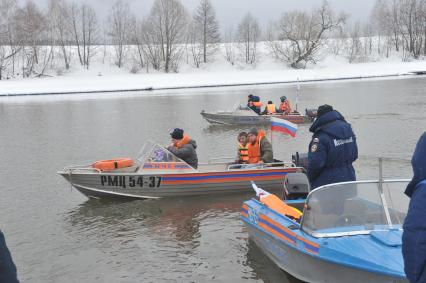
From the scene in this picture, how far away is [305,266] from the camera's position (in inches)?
241

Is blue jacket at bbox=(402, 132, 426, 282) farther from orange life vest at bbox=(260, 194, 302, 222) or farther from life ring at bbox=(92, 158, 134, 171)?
life ring at bbox=(92, 158, 134, 171)

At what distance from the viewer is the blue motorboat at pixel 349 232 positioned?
523 centimetres

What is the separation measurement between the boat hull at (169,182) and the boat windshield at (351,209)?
208 inches

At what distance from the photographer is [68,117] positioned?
30328mm

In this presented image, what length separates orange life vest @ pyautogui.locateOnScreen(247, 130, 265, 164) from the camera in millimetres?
11664

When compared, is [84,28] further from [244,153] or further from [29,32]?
[244,153]

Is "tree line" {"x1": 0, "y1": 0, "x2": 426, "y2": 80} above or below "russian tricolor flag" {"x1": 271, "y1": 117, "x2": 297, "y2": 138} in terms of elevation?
above

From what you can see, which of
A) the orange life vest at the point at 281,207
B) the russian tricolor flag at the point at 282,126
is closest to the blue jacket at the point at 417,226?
the orange life vest at the point at 281,207

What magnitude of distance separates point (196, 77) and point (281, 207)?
5528 centimetres

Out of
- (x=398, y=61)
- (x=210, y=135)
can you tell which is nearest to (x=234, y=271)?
(x=210, y=135)

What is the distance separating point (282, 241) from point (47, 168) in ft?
36.6

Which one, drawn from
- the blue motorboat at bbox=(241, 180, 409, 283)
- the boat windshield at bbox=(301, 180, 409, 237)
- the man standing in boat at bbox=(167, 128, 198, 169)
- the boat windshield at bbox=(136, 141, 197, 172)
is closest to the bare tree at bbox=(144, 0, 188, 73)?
the man standing in boat at bbox=(167, 128, 198, 169)

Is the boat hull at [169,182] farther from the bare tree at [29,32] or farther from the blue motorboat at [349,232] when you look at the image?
the bare tree at [29,32]

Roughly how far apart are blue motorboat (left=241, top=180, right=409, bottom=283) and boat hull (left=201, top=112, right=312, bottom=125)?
17747 mm
